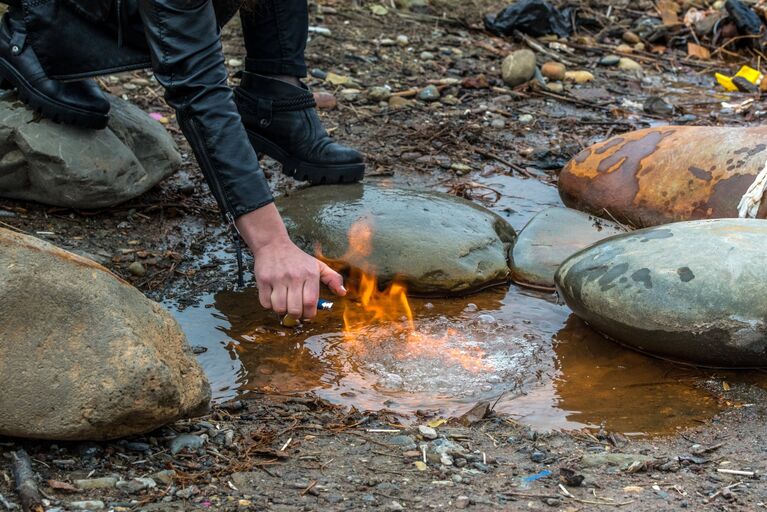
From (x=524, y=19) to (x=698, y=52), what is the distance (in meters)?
1.34

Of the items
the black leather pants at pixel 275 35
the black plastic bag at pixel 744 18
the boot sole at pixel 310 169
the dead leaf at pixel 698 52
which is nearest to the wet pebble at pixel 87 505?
the boot sole at pixel 310 169

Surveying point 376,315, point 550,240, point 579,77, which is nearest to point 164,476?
point 376,315

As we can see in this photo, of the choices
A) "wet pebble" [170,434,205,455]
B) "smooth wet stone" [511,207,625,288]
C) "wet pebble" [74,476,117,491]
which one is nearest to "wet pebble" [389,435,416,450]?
"wet pebble" [170,434,205,455]

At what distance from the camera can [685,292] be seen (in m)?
3.32

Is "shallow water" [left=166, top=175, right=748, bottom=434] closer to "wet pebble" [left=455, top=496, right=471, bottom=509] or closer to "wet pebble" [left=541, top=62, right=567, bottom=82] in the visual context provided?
"wet pebble" [left=455, top=496, right=471, bottom=509]

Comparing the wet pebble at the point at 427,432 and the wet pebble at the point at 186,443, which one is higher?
the wet pebble at the point at 186,443

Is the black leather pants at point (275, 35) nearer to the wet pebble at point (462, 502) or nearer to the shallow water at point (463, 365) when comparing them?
the shallow water at point (463, 365)

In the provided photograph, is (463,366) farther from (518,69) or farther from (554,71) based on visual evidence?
(554,71)

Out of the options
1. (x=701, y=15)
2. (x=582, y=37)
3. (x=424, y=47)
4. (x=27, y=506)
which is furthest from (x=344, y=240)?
(x=701, y=15)

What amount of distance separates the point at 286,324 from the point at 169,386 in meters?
1.18

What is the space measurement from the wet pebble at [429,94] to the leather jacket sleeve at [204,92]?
3.05m

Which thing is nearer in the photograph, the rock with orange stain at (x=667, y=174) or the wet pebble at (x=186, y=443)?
the wet pebble at (x=186, y=443)

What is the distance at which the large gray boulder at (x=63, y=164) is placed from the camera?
3.96 metres

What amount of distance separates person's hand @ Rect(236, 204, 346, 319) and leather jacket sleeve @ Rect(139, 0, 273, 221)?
13 cm
